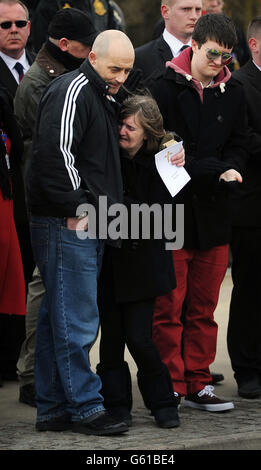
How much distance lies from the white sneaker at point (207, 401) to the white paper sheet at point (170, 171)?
127 centimetres

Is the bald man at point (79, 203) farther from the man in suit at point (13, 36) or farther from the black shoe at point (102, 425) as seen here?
the man in suit at point (13, 36)

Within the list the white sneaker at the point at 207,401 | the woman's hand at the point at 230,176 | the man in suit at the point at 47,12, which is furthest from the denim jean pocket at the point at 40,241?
the man in suit at the point at 47,12

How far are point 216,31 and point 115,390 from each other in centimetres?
202

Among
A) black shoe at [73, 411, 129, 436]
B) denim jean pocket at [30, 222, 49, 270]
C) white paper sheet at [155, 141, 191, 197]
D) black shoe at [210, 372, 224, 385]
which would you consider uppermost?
white paper sheet at [155, 141, 191, 197]

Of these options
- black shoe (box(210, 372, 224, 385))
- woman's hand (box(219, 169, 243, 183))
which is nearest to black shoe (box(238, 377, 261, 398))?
black shoe (box(210, 372, 224, 385))

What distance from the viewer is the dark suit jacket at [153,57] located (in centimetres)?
729

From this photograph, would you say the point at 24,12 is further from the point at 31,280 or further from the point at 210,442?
the point at 210,442

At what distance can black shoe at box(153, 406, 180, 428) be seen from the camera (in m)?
6.21

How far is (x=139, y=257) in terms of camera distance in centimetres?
617

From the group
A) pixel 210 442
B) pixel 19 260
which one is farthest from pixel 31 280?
pixel 210 442

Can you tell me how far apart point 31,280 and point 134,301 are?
4.81 ft

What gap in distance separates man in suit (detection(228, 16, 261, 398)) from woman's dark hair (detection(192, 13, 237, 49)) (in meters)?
0.66

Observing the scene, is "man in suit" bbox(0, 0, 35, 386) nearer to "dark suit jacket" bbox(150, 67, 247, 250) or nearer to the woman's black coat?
"dark suit jacket" bbox(150, 67, 247, 250)

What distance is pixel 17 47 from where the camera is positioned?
755 cm
